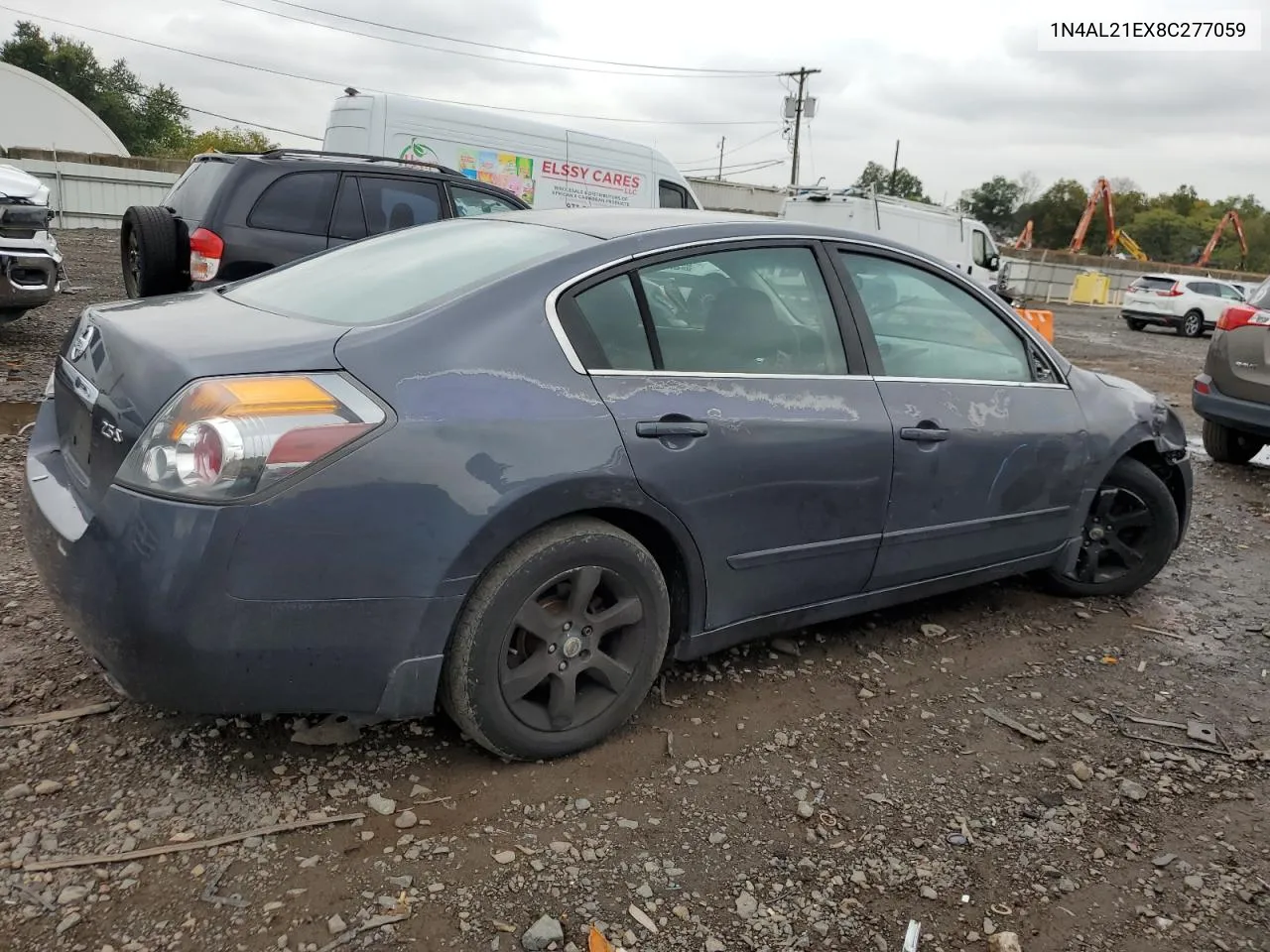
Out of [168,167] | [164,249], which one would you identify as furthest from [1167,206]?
[164,249]

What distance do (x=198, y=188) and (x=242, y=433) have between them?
19.8ft

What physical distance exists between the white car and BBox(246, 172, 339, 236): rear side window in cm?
2291

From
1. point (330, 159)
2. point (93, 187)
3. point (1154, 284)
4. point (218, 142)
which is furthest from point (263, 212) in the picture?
point (218, 142)

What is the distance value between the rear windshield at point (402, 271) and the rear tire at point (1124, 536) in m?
2.65

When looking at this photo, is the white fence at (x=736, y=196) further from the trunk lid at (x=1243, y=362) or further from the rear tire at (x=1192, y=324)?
the trunk lid at (x=1243, y=362)

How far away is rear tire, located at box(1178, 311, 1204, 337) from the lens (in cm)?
2472

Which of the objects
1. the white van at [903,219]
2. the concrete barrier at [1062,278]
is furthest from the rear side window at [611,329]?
the concrete barrier at [1062,278]

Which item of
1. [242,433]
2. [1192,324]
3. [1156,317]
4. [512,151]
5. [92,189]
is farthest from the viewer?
[1192,324]

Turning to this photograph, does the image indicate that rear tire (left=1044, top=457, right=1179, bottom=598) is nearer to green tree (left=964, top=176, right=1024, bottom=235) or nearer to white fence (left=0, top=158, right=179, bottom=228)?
white fence (left=0, top=158, right=179, bottom=228)

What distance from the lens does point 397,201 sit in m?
7.96

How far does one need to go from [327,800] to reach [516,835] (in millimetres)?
497

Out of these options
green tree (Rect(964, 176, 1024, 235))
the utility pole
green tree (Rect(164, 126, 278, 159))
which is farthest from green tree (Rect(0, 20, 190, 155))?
green tree (Rect(964, 176, 1024, 235))

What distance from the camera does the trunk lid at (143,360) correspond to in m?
2.30

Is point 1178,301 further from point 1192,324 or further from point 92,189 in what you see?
point 92,189
